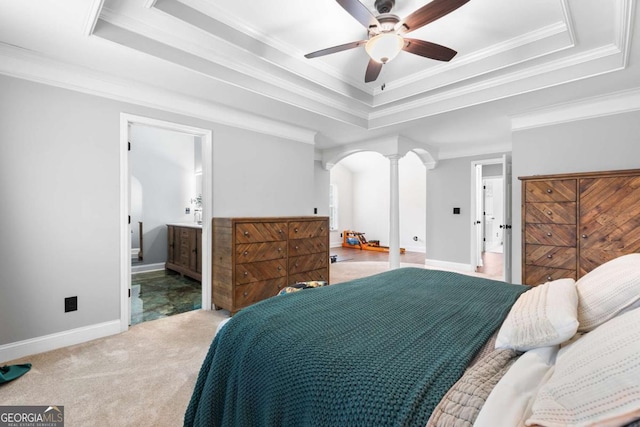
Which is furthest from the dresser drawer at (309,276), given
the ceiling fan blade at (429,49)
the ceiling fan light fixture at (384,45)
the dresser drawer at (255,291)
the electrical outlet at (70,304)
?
the ceiling fan blade at (429,49)

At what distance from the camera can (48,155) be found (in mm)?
2523

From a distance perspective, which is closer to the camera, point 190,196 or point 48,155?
point 48,155

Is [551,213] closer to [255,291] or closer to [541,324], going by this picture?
[541,324]

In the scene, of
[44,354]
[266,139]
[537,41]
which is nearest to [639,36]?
[537,41]

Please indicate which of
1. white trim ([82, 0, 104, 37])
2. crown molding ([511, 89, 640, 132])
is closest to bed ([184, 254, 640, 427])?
white trim ([82, 0, 104, 37])

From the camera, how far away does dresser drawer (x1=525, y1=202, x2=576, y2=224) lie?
3.05 metres

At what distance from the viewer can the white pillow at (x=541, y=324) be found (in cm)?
90

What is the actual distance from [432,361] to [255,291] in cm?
272

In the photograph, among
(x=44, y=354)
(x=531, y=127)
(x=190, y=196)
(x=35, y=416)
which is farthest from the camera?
(x=190, y=196)

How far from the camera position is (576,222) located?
302 cm

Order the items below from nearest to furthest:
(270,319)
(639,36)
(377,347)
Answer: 1. (377,347)
2. (270,319)
3. (639,36)

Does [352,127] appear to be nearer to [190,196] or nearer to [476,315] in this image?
[476,315]

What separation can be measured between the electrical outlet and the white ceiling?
6.00ft

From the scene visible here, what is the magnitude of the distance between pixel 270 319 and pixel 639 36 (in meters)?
3.12
